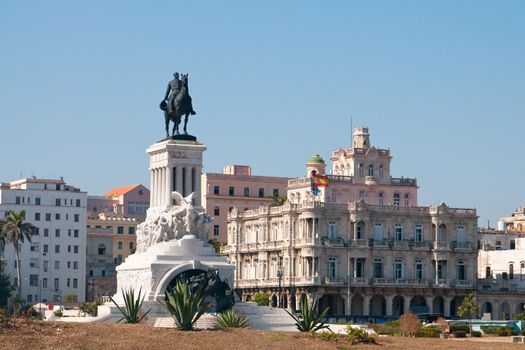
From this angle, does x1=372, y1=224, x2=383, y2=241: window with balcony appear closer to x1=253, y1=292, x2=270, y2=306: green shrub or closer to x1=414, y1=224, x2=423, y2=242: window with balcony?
x1=414, y1=224, x2=423, y2=242: window with balcony

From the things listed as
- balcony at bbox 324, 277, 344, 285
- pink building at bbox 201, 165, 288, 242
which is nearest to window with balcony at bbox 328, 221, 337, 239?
balcony at bbox 324, 277, 344, 285

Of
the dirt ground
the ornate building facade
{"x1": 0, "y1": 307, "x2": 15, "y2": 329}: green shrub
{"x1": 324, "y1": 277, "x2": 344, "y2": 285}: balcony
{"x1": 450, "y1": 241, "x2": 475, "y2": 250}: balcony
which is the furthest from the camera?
{"x1": 450, "y1": 241, "x2": 475, "y2": 250}: balcony

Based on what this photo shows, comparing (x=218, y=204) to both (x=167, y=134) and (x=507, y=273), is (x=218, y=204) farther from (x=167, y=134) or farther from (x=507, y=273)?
(x=167, y=134)

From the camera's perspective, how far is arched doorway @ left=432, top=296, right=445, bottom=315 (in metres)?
144

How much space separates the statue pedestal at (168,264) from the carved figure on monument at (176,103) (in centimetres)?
852

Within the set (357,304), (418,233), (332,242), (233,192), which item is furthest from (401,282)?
(233,192)

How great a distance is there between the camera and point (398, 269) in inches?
5659

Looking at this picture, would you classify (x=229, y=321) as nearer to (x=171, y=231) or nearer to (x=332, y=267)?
(x=171, y=231)

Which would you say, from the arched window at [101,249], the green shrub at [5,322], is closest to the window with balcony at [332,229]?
the arched window at [101,249]

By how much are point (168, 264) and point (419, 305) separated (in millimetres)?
58734

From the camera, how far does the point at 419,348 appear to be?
68500mm

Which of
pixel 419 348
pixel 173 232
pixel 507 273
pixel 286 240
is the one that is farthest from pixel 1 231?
pixel 419 348

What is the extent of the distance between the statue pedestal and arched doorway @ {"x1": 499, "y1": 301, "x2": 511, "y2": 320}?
61.0 meters

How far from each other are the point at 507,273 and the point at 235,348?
95.4 metres
